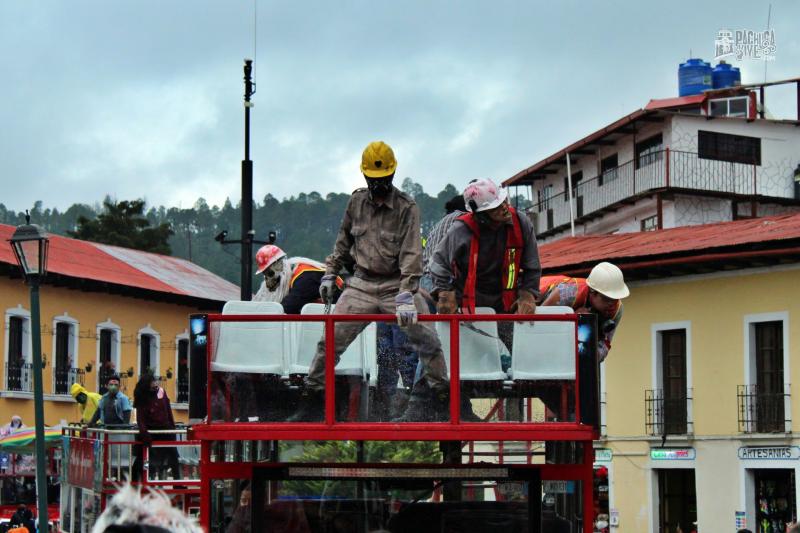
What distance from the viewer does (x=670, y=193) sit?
46531 millimetres

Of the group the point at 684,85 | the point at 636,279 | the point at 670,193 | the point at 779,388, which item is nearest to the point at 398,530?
the point at 779,388

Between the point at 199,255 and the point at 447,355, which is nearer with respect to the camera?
the point at 447,355

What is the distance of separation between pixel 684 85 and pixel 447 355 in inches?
1886

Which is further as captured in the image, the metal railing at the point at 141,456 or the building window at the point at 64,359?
the building window at the point at 64,359

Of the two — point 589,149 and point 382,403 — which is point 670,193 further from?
point 382,403

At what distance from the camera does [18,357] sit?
4741cm

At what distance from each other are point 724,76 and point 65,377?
23741 millimetres

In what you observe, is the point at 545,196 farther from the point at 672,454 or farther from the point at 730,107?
the point at 672,454

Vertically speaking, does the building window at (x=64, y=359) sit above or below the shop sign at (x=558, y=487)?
above

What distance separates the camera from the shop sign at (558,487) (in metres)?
9.27

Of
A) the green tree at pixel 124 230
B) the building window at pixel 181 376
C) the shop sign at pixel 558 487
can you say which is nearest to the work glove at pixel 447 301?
the shop sign at pixel 558 487

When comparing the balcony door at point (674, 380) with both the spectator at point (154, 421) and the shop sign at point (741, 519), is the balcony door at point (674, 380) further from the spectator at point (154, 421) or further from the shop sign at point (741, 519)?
the spectator at point (154, 421)

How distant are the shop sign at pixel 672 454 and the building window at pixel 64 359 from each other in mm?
20237

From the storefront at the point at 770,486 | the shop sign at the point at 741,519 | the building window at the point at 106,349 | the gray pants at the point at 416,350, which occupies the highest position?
the building window at the point at 106,349
